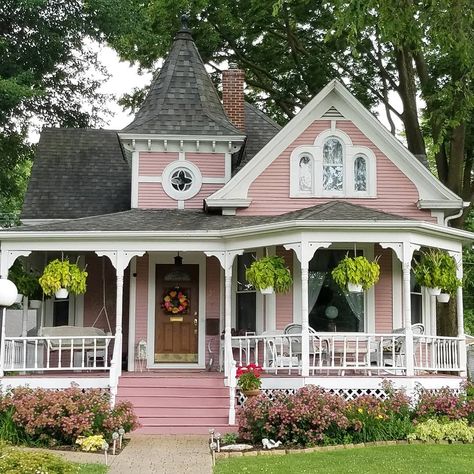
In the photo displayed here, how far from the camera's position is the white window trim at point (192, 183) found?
17703mm

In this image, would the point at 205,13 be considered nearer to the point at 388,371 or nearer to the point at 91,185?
the point at 91,185

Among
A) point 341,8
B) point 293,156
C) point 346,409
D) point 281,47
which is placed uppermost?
point 281,47

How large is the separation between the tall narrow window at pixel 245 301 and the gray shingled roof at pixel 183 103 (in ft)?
10.5

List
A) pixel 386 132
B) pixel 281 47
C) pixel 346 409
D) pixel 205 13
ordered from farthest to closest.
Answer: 1. pixel 281 47
2. pixel 205 13
3. pixel 386 132
4. pixel 346 409

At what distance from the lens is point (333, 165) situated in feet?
54.5

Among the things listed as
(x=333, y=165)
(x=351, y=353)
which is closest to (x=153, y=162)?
(x=333, y=165)

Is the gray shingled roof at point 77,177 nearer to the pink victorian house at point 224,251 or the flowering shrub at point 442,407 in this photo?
the pink victorian house at point 224,251

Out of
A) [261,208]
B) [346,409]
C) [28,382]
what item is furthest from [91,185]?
[346,409]

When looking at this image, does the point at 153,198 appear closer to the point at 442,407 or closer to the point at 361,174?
the point at 361,174

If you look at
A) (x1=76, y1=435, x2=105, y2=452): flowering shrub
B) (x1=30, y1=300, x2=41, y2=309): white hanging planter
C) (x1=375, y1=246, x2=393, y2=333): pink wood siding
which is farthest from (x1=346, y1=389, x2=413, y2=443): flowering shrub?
(x1=30, y1=300, x2=41, y2=309): white hanging planter

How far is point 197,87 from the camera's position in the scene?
1862 centimetres

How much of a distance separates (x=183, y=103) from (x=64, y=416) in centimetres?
903

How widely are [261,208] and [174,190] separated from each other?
94.5 inches

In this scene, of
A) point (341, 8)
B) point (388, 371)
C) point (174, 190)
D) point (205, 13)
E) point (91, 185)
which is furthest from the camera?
point (205, 13)
